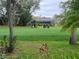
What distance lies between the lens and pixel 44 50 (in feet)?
17.0

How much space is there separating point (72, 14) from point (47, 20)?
59.6 m

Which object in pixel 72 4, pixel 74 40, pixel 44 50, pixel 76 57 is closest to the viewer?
pixel 76 57

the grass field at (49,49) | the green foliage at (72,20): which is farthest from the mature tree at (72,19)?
the grass field at (49,49)

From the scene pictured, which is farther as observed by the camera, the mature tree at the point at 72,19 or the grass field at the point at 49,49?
the mature tree at the point at 72,19

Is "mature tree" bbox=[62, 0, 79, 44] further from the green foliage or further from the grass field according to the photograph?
the grass field

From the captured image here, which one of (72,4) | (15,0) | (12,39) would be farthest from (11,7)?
(72,4)

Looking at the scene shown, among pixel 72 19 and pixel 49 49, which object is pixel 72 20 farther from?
pixel 49 49

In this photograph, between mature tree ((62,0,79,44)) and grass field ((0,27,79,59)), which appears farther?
mature tree ((62,0,79,44))

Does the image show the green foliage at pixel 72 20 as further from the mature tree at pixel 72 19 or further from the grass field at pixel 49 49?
the grass field at pixel 49 49

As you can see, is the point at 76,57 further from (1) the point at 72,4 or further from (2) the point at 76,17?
(1) the point at 72,4

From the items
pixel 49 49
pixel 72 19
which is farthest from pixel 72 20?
pixel 49 49

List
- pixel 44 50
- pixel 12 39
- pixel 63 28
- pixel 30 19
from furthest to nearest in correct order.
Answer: pixel 30 19, pixel 63 28, pixel 12 39, pixel 44 50

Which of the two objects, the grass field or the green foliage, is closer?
the grass field

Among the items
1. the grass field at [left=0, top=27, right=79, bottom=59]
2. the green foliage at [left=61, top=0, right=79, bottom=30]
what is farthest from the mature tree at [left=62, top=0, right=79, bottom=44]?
the grass field at [left=0, top=27, right=79, bottom=59]
